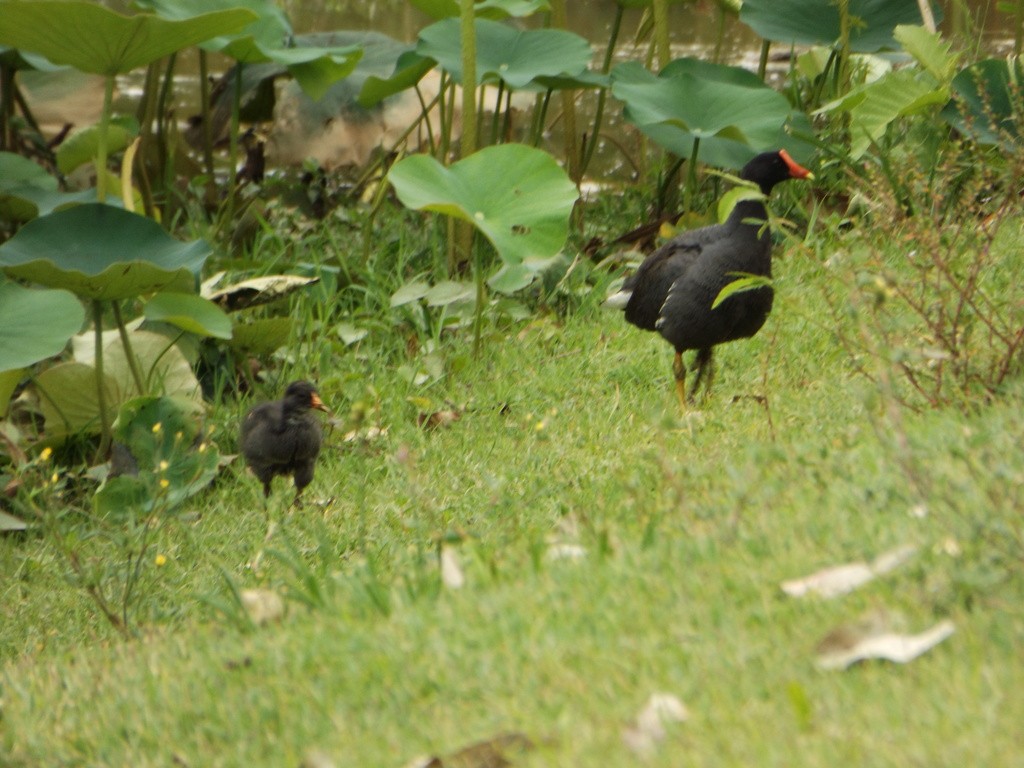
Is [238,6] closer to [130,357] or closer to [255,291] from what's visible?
[255,291]

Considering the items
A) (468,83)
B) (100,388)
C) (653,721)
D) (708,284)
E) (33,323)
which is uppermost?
(653,721)

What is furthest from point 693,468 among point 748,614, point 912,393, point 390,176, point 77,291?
point 77,291

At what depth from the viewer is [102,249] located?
5.09 meters

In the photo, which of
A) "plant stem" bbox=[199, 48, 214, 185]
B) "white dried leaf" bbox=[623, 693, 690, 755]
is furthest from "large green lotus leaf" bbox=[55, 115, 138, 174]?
"white dried leaf" bbox=[623, 693, 690, 755]

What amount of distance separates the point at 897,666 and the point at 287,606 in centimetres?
137

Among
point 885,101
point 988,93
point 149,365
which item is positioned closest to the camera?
point 149,365

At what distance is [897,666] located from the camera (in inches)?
82.6

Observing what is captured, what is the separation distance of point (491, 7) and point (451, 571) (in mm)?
4072

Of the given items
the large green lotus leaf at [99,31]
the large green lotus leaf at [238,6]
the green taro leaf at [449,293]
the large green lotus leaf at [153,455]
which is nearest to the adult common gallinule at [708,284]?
the green taro leaf at [449,293]

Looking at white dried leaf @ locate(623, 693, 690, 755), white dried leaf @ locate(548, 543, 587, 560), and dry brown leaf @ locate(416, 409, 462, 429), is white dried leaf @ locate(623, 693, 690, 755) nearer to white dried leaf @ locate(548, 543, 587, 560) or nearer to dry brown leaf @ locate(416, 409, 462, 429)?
white dried leaf @ locate(548, 543, 587, 560)

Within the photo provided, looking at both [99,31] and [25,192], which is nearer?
[99,31]

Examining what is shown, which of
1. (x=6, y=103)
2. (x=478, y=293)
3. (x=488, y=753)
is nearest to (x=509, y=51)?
(x=478, y=293)

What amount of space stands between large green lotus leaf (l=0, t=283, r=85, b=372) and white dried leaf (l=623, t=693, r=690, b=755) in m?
3.16

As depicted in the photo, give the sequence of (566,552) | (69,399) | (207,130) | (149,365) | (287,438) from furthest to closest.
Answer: (207,130) < (149,365) < (69,399) < (287,438) < (566,552)
